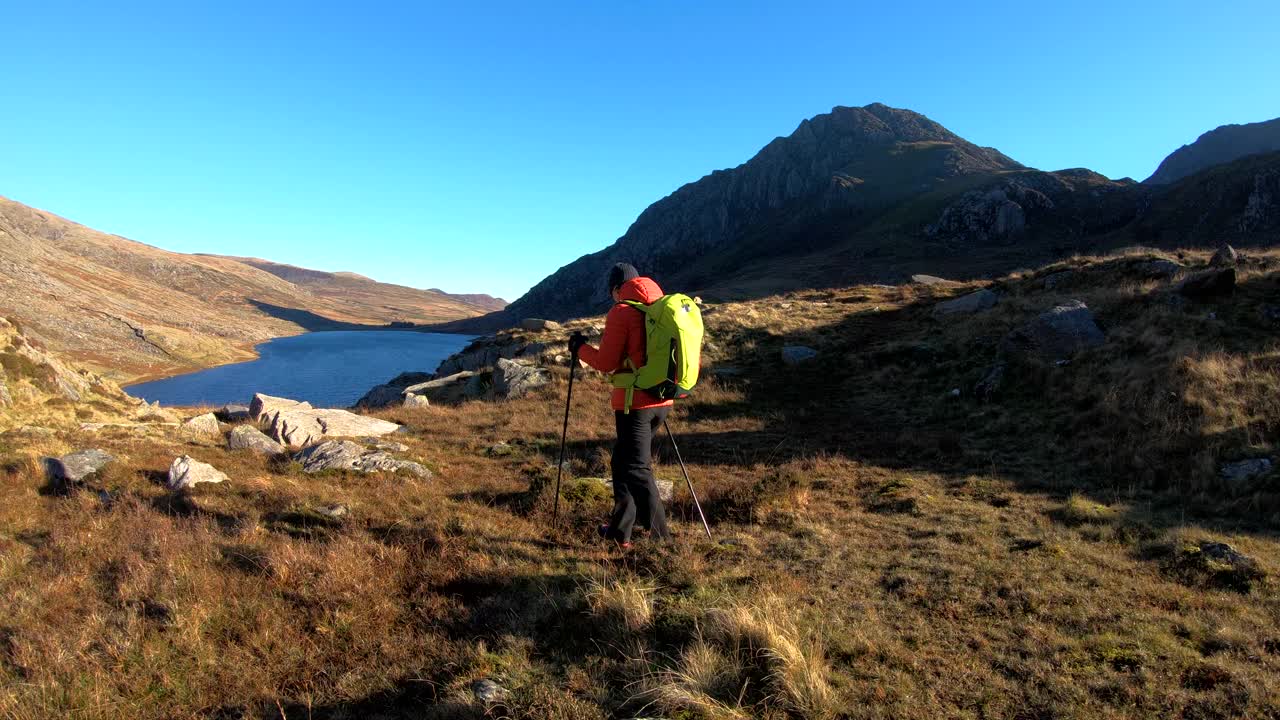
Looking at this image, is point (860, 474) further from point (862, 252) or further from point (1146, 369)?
point (862, 252)

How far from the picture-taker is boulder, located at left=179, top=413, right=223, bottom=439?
12.4 meters

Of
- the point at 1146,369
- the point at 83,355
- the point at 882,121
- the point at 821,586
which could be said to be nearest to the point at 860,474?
the point at 821,586

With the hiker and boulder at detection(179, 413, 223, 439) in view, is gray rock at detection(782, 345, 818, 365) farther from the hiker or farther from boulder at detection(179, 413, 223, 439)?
boulder at detection(179, 413, 223, 439)

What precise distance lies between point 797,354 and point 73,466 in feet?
61.8

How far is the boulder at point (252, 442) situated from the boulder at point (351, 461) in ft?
3.97

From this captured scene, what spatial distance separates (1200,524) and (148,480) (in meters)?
15.1

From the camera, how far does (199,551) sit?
229 inches

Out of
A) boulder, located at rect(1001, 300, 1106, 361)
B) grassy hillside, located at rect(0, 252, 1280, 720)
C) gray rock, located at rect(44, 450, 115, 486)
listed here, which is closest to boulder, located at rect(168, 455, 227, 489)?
grassy hillside, located at rect(0, 252, 1280, 720)

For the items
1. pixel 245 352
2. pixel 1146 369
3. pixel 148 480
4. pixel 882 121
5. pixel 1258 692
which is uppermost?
pixel 882 121

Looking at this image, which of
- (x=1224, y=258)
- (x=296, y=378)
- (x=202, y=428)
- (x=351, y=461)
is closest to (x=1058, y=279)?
(x=1224, y=258)

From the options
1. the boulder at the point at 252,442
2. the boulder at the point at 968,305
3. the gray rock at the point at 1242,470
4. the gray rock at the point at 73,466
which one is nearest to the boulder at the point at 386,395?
the boulder at the point at 252,442

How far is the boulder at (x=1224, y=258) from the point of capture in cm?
1695

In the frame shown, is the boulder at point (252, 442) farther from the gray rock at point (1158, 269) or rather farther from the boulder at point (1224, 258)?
the boulder at point (1224, 258)

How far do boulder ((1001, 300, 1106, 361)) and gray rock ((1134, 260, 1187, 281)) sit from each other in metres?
5.43
